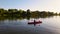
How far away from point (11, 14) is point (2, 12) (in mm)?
6462

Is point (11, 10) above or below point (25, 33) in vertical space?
above

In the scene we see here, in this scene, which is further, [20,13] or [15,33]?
[20,13]

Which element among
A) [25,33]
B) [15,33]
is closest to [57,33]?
[25,33]

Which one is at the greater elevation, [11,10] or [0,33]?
[11,10]

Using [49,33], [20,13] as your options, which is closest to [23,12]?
[20,13]

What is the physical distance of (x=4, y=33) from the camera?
23.3m

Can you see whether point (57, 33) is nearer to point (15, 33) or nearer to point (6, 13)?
point (15, 33)

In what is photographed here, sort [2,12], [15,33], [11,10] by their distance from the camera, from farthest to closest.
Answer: [11,10] < [2,12] < [15,33]

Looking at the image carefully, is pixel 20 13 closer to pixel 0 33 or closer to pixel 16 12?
pixel 16 12

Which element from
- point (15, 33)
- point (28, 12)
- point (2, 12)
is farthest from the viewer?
point (28, 12)

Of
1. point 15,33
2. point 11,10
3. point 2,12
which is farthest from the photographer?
point 11,10

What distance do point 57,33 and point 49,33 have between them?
1479 millimetres

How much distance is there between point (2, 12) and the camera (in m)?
89.2

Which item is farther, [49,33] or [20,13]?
[20,13]
